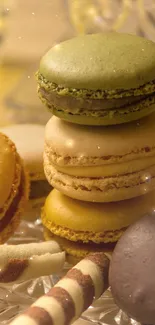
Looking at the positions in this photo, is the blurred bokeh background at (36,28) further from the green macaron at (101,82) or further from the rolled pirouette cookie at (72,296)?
the rolled pirouette cookie at (72,296)

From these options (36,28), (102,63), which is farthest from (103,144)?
(36,28)

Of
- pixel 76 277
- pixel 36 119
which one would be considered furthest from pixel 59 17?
pixel 76 277

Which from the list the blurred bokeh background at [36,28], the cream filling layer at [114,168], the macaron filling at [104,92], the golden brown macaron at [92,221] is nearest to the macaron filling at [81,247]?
the golden brown macaron at [92,221]

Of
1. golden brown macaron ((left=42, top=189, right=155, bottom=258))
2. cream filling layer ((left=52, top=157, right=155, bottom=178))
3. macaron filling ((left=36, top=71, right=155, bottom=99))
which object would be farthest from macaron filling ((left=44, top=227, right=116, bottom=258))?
macaron filling ((left=36, top=71, right=155, bottom=99))

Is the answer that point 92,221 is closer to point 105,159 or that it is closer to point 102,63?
point 105,159

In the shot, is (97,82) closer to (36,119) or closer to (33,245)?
(33,245)

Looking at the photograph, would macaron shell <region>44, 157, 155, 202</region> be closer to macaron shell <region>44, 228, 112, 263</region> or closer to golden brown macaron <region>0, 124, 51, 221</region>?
macaron shell <region>44, 228, 112, 263</region>
